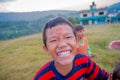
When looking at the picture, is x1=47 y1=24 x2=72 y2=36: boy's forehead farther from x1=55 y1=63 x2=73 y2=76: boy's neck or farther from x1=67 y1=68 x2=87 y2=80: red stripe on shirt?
x1=67 y1=68 x2=87 y2=80: red stripe on shirt

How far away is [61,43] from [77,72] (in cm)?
45

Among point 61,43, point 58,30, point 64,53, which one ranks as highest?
point 58,30

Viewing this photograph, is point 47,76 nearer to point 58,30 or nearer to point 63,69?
point 63,69

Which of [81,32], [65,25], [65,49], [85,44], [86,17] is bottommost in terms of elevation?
[86,17]

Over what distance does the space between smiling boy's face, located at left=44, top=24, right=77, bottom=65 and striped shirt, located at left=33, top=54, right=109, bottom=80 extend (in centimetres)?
17

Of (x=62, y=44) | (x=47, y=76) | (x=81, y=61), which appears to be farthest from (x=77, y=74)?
(x=62, y=44)

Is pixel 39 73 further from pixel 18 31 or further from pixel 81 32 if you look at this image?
pixel 18 31

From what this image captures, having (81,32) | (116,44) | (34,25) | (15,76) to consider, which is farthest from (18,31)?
(116,44)

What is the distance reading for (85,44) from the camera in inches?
216

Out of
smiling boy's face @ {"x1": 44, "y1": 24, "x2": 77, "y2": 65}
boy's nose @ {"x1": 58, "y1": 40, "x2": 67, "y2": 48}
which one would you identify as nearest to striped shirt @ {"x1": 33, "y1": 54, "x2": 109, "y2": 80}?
smiling boy's face @ {"x1": 44, "y1": 24, "x2": 77, "y2": 65}

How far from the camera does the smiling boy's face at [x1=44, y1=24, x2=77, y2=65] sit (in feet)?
7.25

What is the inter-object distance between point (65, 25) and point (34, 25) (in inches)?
637

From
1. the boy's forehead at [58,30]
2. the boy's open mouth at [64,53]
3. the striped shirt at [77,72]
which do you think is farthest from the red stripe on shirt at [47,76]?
the boy's forehead at [58,30]

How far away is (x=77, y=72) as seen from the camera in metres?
2.45
